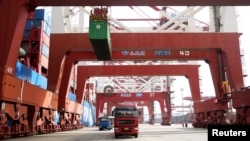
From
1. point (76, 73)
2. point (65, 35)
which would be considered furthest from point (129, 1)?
point (76, 73)

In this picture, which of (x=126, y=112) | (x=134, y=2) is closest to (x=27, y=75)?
(x=126, y=112)

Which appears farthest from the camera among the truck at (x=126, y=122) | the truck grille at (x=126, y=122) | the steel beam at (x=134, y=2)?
the truck grille at (x=126, y=122)

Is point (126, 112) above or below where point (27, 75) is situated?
below

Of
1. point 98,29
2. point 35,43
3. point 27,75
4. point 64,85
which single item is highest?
point 35,43

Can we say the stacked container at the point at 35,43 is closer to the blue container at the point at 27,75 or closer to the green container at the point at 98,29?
the blue container at the point at 27,75

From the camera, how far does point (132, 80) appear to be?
9062 centimetres

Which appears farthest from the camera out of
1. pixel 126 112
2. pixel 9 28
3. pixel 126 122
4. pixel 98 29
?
pixel 126 112

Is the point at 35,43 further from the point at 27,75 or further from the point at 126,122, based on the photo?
the point at 126,122

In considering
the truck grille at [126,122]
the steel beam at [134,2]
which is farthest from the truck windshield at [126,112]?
the steel beam at [134,2]

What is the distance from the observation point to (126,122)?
63.0ft

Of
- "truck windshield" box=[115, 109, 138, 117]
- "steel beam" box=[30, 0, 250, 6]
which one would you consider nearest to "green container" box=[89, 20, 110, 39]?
"steel beam" box=[30, 0, 250, 6]

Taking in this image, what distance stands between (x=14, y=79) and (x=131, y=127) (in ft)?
25.5

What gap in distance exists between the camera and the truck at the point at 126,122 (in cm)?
1881

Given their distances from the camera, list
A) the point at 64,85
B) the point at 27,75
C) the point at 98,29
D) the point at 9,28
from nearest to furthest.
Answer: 1. the point at 9,28
2. the point at 98,29
3. the point at 27,75
4. the point at 64,85
